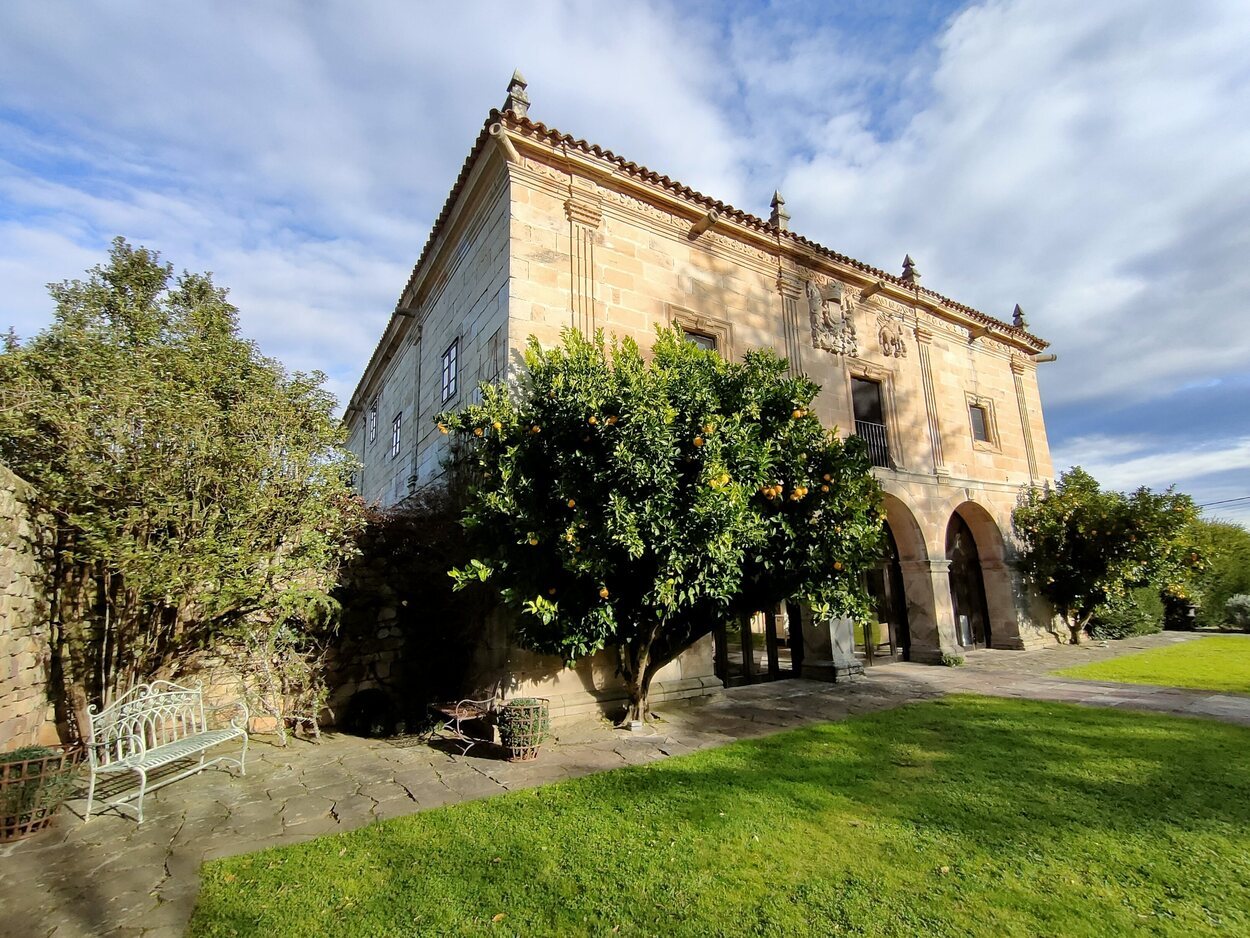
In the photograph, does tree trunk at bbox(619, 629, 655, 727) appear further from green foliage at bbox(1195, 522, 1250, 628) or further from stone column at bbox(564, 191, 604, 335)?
green foliage at bbox(1195, 522, 1250, 628)

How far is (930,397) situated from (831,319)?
11.0 feet

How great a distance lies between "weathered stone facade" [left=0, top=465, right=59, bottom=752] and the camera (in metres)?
4.62

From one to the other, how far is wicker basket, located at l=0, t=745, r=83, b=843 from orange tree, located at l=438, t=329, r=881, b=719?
3.03m

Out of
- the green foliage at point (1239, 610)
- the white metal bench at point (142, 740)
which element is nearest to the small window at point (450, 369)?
the white metal bench at point (142, 740)

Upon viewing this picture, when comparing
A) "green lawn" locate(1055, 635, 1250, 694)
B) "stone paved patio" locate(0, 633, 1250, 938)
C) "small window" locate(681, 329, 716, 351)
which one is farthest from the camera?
"small window" locate(681, 329, 716, 351)

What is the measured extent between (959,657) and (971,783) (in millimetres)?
7264

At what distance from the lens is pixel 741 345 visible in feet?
30.7

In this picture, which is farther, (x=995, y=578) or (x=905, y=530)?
(x=995, y=578)

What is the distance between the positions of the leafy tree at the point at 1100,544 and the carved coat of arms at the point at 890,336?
16.4 ft

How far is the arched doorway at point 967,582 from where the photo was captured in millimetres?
13023

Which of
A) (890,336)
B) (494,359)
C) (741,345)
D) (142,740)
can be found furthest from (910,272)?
(142,740)

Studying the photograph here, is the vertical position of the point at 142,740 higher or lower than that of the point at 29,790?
higher

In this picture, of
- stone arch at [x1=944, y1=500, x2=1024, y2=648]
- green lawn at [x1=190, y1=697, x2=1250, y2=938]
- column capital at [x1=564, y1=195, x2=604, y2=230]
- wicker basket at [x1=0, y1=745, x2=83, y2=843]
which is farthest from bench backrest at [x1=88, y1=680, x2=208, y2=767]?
stone arch at [x1=944, y1=500, x2=1024, y2=648]

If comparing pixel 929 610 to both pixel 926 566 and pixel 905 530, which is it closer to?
pixel 926 566
